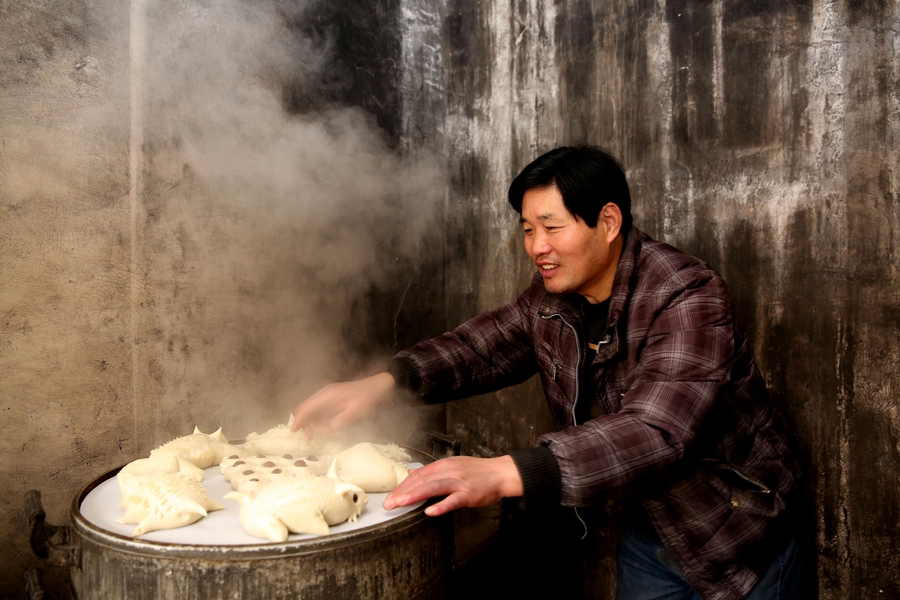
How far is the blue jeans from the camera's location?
6.81 ft

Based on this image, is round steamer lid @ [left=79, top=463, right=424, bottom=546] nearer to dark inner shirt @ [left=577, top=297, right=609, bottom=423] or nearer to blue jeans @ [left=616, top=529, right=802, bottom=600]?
dark inner shirt @ [left=577, top=297, right=609, bottom=423]

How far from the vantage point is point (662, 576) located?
228 centimetres

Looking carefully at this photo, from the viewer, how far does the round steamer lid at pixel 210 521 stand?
1.48 meters

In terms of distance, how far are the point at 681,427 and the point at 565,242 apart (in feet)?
2.76

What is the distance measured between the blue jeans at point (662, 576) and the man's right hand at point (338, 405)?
50.5 inches

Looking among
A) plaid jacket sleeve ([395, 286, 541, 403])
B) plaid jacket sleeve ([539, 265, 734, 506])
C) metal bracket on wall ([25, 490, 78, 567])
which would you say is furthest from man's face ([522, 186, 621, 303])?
metal bracket on wall ([25, 490, 78, 567])

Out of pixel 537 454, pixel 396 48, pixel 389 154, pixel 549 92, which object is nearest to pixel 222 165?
pixel 389 154

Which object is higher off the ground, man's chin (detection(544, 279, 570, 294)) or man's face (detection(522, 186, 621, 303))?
man's face (detection(522, 186, 621, 303))

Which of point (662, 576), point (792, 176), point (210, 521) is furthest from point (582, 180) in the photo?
point (210, 521)

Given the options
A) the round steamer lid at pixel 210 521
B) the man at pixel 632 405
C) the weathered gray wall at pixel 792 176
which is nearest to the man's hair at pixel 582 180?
the man at pixel 632 405

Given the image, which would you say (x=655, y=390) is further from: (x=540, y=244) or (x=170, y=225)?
(x=170, y=225)

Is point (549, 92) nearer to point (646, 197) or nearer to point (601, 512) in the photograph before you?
point (646, 197)

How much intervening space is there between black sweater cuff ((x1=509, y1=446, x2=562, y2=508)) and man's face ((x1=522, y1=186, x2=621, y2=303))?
0.84m

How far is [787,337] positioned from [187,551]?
2.62 m
